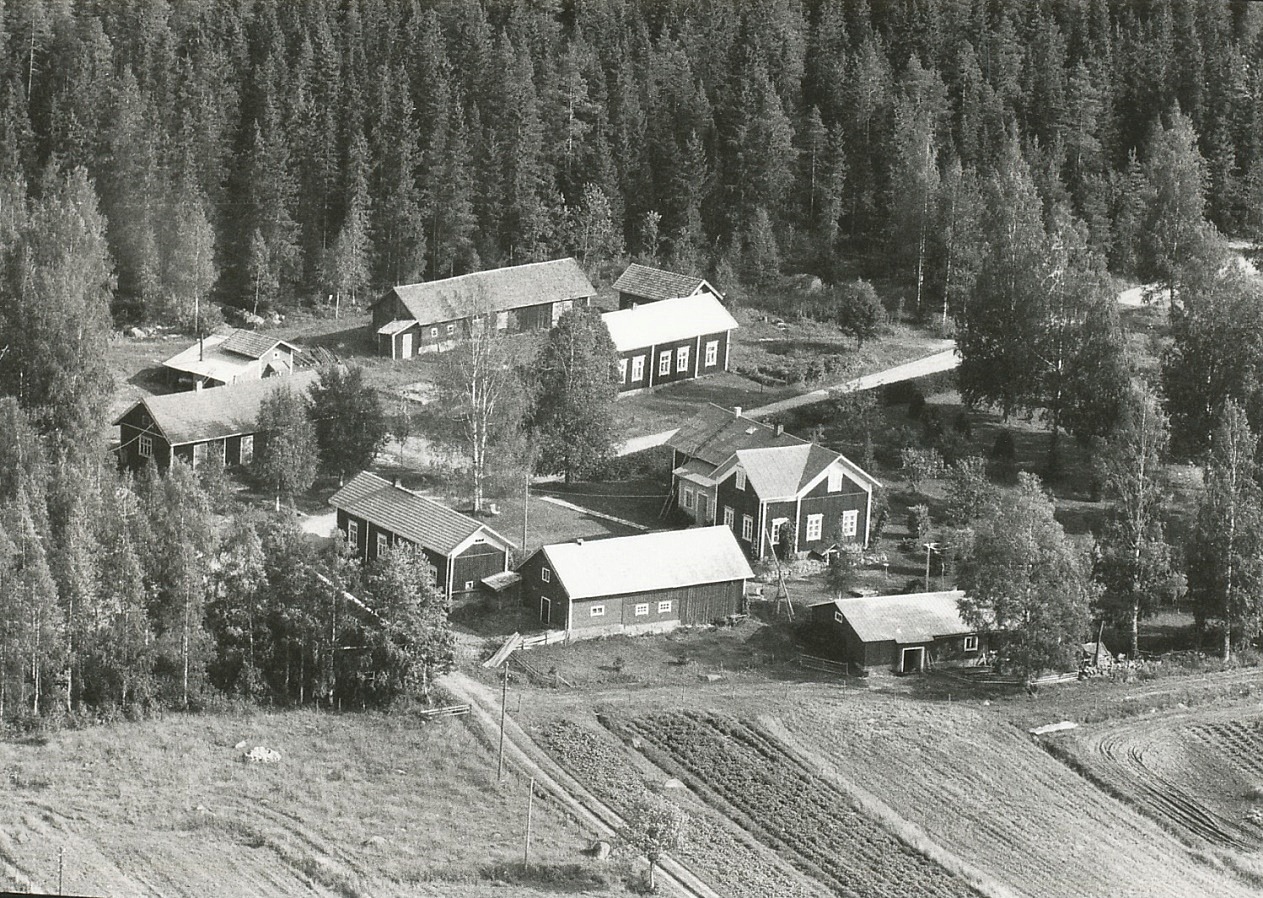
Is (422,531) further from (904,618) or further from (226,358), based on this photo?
(226,358)

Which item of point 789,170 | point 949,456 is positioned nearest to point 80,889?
point 949,456

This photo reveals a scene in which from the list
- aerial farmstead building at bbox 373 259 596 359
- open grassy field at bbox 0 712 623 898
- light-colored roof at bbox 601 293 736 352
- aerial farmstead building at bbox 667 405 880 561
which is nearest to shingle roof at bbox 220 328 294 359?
aerial farmstead building at bbox 373 259 596 359

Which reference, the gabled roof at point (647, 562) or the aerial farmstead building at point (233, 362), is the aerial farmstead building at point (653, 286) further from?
the gabled roof at point (647, 562)

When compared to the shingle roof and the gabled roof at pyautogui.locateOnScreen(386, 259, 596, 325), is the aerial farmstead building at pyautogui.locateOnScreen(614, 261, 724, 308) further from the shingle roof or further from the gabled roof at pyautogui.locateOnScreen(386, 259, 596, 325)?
the shingle roof

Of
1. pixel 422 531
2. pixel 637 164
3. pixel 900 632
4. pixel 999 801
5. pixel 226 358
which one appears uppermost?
pixel 637 164

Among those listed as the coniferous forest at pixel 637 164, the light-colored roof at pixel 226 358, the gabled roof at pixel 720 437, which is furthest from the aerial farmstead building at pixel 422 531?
the light-colored roof at pixel 226 358

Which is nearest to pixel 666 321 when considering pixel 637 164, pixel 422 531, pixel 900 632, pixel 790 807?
pixel 637 164
